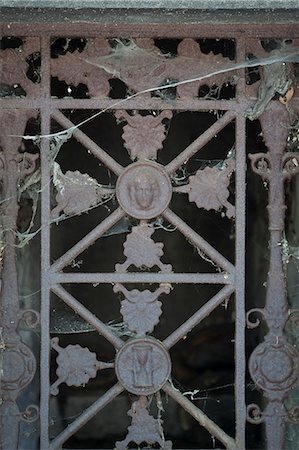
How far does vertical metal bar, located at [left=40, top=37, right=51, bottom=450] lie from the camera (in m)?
2.84

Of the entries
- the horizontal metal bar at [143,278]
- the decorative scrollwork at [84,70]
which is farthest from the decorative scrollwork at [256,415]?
the decorative scrollwork at [84,70]

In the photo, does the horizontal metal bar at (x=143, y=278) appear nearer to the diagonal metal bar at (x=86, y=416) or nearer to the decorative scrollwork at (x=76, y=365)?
the decorative scrollwork at (x=76, y=365)

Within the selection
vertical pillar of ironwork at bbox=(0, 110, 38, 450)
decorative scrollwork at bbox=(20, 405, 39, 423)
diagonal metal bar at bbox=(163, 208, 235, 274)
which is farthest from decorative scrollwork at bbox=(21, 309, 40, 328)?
diagonal metal bar at bbox=(163, 208, 235, 274)

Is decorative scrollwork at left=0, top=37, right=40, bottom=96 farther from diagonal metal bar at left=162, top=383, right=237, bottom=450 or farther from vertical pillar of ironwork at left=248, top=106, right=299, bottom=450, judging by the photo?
diagonal metal bar at left=162, top=383, right=237, bottom=450

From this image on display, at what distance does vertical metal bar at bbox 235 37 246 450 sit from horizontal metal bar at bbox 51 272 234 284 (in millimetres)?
60

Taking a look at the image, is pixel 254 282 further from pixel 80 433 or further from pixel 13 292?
pixel 13 292

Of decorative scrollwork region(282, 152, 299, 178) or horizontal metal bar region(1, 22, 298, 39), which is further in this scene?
decorative scrollwork region(282, 152, 299, 178)

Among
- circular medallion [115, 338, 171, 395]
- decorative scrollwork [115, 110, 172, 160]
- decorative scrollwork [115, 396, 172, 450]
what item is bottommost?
decorative scrollwork [115, 396, 172, 450]

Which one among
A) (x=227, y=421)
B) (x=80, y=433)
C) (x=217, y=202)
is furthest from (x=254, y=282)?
(x=217, y=202)

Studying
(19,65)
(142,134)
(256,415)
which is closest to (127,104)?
(142,134)

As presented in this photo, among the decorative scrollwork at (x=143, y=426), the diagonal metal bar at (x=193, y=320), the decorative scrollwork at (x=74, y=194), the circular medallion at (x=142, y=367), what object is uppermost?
the decorative scrollwork at (x=74, y=194)

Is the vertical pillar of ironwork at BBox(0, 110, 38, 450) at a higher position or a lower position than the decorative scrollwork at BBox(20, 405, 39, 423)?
higher

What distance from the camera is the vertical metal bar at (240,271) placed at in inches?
112

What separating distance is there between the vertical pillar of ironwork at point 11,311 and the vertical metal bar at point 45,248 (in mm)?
49
